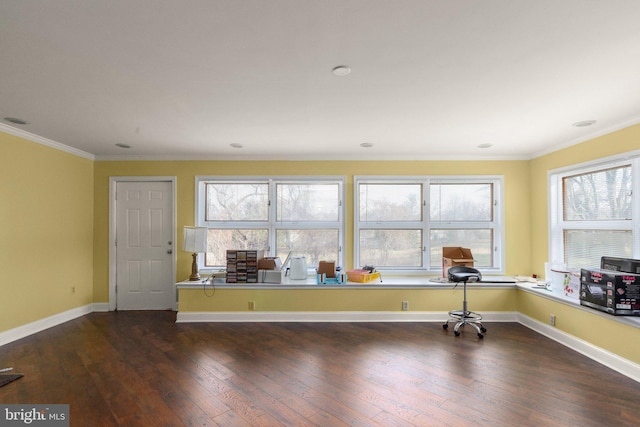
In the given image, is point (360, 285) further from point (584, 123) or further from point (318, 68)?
point (584, 123)

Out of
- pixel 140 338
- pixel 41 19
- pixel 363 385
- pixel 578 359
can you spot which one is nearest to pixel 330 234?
pixel 363 385

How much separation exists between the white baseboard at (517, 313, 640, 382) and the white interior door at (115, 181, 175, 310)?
5269 mm

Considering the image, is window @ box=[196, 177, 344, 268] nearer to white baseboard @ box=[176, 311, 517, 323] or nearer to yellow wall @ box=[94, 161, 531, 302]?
yellow wall @ box=[94, 161, 531, 302]

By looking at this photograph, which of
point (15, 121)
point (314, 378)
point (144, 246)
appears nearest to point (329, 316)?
point (314, 378)

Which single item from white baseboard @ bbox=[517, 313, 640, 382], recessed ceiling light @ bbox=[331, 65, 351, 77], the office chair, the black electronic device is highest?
recessed ceiling light @ bbox=[331, 65, 351, 77]

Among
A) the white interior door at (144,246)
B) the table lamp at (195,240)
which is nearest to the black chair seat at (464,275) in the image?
the table lamp at (195,240)

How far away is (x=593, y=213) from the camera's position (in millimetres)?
3680

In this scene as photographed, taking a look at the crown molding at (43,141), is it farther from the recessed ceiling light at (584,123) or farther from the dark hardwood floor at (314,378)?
the recessed ceiling light at (584,123)

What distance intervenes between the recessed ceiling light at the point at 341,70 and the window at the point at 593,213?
327 centimetres

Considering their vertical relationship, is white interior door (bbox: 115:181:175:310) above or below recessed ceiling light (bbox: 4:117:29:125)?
below

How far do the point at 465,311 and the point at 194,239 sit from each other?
12.6ft

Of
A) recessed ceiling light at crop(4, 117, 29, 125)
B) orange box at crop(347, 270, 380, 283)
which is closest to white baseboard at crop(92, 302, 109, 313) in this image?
recessed ceiling light at crop(4, 117, 29, 125)

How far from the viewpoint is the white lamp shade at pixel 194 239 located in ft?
14.1

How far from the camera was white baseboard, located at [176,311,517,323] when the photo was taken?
4.21m
